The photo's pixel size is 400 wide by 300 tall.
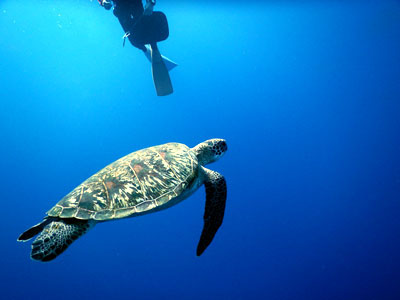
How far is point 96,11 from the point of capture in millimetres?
11898

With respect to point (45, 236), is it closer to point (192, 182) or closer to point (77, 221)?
point (77, 221)

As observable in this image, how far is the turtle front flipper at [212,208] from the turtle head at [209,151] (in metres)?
0.49

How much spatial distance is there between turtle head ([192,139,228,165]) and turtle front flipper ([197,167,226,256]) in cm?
49

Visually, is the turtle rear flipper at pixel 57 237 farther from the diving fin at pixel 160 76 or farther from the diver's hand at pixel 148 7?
the diving fin at pixel 160 76

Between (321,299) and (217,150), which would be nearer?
(217,150)

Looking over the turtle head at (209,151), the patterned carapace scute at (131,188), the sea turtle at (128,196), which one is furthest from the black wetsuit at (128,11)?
the patterned carapace scute at (131,188)

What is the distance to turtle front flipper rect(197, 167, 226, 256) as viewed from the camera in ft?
9.74

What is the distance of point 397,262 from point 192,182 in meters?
15.7

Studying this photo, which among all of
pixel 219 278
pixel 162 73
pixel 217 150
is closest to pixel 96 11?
pixel 162 73

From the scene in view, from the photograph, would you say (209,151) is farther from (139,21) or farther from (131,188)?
(139,21)

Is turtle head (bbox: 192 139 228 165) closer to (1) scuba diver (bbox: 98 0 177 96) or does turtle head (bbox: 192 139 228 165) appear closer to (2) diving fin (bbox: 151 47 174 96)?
(1) scuba diver (bbox: 98 0 177 96)

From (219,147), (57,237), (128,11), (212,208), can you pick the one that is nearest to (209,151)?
(219,147)

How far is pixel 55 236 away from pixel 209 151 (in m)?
2.66

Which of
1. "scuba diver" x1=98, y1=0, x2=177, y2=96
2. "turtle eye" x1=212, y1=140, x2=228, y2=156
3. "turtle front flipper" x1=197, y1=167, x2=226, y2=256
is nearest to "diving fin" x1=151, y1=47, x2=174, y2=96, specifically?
"scuba diver" x1=98, y1=0, x2=177, y2=96
